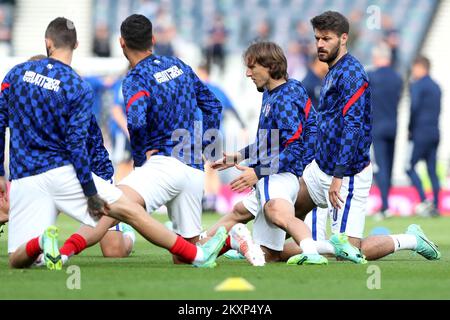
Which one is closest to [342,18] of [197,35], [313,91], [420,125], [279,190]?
[279,190]

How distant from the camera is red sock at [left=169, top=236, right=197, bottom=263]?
8750 millimetres

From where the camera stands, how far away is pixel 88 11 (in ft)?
99.1

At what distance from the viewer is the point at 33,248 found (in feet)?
28.1

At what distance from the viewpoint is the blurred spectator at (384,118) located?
1878 centimetres

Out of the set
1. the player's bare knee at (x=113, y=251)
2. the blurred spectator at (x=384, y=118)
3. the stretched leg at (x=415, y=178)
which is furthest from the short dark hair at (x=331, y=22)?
the stretched leg at (x=415, y=178)

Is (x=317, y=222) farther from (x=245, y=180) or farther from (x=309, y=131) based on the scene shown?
(x=245, y=180)

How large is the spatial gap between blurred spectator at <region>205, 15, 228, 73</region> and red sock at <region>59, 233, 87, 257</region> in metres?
17.9

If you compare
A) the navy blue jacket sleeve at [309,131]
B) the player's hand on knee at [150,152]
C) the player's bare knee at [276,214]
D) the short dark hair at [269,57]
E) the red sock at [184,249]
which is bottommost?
the red sock at [184,249]

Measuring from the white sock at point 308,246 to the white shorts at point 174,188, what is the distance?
88 centimetres

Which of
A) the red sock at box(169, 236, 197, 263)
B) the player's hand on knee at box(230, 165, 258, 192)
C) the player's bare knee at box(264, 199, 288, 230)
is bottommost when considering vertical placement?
the red sock at box(169, 236, 197, 263)

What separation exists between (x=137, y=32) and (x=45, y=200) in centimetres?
151

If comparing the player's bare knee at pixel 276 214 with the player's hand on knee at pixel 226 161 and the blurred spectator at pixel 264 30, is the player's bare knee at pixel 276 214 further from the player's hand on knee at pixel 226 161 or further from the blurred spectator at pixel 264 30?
the blurred spectator at pixel 264 30

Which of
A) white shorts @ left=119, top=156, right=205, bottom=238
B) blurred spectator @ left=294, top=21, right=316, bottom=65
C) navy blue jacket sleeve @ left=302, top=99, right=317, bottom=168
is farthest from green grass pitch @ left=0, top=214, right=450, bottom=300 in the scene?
blurred spectator @ left=294, top=21, right=316, bottom=65

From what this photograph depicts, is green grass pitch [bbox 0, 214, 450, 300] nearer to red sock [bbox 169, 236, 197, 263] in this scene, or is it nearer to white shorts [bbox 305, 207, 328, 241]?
red sock [bbox 169, 236, 197, 263]
